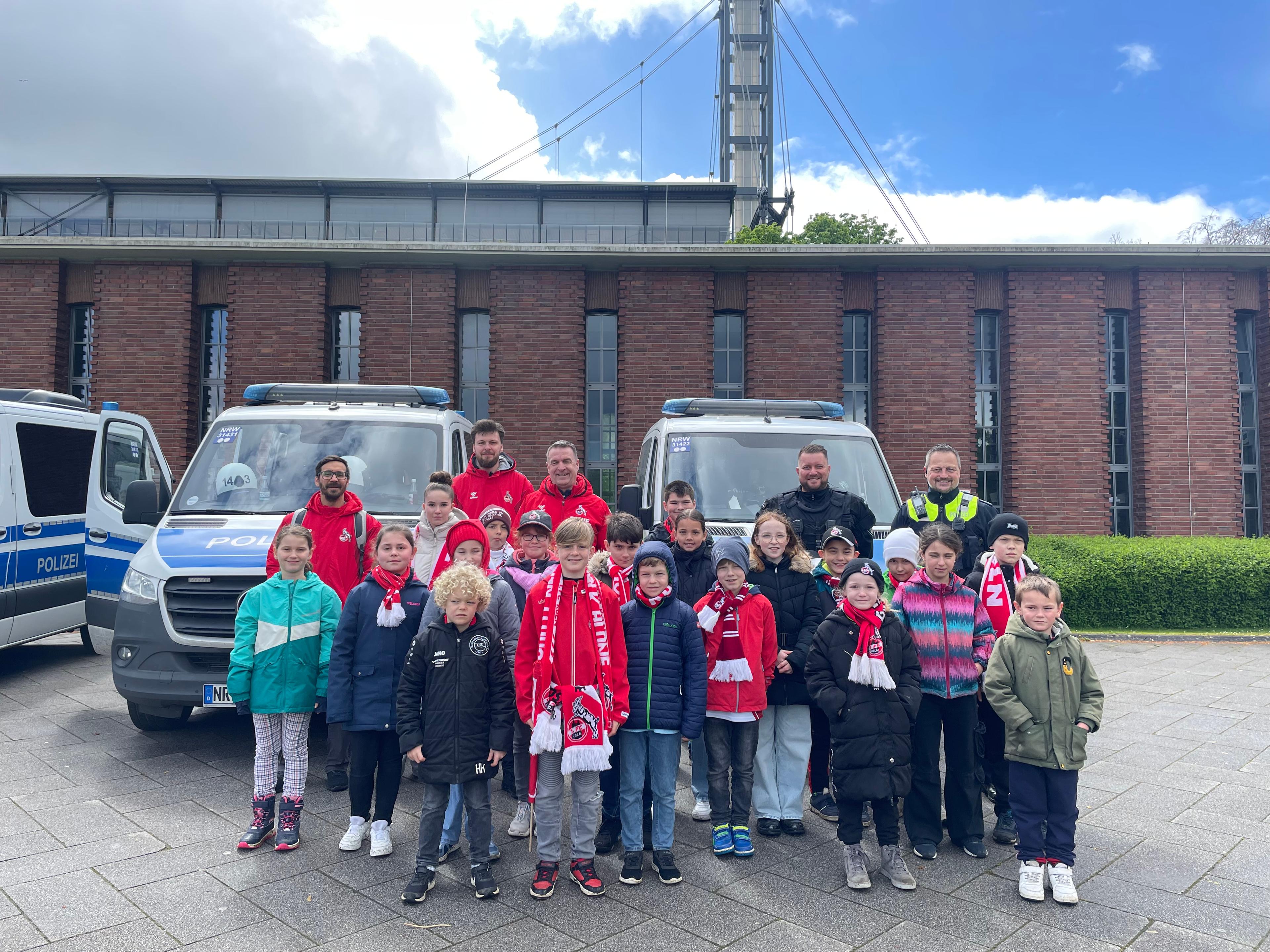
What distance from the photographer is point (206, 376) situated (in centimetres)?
1431

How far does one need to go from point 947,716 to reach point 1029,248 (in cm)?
1193

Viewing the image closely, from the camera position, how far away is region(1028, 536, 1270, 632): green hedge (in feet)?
34.3

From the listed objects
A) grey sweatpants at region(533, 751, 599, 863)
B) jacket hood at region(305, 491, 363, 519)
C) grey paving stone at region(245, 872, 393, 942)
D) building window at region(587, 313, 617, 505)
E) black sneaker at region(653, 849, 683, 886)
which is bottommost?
grey paving stone at region(245, 872, 393, 942)

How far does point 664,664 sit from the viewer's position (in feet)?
12.5

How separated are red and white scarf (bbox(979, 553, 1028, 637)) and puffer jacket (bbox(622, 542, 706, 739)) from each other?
168 centimetres

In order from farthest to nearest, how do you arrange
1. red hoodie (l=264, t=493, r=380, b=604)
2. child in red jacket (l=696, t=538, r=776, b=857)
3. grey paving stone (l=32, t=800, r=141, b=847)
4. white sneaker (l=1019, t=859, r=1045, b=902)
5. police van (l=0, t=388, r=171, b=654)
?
1. police van (l=0, t=388, r=171, b=654)
2. red hoodie (l=264, t=493, r=380, b=604)
3. grey paving stone (l=32, t=800, r=141, b=847)
4. child in red jacket (l=696, t=538, r=776, b=857)
5. white sneaker (l=1019, t=859, r=1045, b=902)

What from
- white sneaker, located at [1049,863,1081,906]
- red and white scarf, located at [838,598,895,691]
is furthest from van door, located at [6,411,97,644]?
white sneaker, located at [1049,863,1081,906]

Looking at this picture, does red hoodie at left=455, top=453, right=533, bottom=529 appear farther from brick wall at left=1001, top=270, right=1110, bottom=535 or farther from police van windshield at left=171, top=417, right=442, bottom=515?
brick wall at left=1001, top=270, right=1110, bottom=535

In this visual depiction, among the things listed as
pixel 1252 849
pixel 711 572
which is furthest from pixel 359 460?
pixel 1252 849

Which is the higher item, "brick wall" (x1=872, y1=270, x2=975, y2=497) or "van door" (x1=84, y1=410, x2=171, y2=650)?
"brick wall" (x1=872, y1=270, x2=975, y2=497)

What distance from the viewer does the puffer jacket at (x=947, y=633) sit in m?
3.98

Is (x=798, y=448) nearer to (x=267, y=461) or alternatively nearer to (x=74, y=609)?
(x=267, y=461)

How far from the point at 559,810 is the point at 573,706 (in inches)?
19.2

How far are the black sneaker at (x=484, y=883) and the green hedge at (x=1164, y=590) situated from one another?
9151 mm
